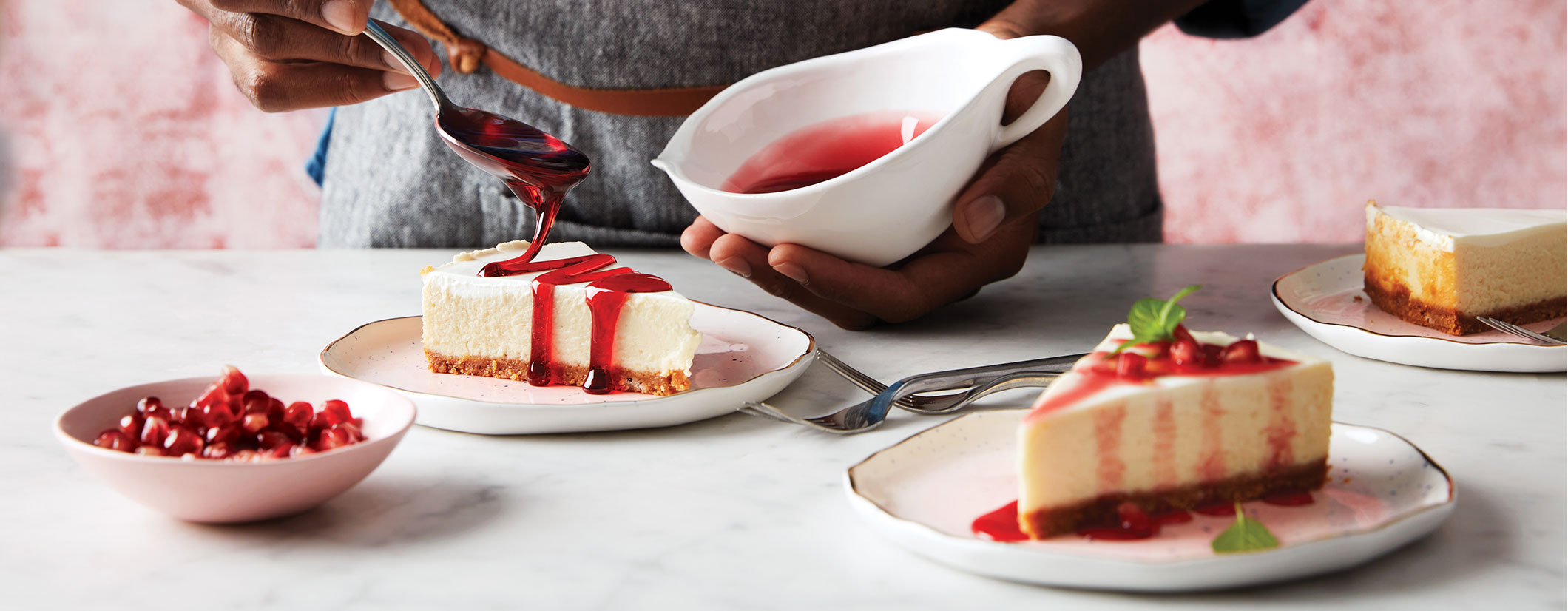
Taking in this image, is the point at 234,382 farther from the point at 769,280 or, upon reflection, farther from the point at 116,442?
the point at 769,280

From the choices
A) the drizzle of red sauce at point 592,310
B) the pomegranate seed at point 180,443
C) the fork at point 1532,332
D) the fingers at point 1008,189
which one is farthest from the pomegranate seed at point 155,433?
the fork at point 1532,332

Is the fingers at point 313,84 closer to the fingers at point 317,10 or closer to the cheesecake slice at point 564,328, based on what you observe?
the fingers at point 317,10

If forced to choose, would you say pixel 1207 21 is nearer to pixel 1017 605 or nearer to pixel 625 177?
pixel 625 177

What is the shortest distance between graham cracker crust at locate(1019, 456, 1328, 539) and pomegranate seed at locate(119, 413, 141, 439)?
20.9 inches

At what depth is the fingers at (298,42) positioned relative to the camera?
1205mm

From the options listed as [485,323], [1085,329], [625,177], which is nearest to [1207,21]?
[1085,329]

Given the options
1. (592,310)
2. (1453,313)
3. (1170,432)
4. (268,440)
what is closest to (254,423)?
(268,440)

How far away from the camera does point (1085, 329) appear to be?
1.25m

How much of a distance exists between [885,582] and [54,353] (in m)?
0.95

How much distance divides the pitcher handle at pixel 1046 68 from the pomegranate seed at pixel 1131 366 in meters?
0.40

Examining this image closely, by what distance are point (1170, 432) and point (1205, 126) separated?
10.5 feet

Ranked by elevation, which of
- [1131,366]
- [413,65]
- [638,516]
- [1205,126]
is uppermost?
[413,65]

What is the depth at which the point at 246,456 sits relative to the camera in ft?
2.19

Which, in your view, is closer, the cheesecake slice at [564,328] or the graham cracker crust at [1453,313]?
the cheesecake slice at [564,328]
